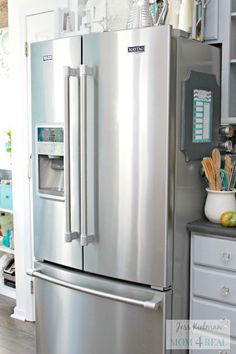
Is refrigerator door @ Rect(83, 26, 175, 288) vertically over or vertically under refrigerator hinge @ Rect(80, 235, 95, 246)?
over

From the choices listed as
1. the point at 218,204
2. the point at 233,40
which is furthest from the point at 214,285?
the point at 233,40

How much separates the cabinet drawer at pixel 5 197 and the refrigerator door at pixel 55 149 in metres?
1.28

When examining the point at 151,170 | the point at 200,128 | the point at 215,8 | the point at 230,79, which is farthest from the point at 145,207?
the point at 215,8

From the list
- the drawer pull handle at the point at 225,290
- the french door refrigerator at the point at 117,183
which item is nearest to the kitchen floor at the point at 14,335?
the french door refrigerator at the point at 117,183

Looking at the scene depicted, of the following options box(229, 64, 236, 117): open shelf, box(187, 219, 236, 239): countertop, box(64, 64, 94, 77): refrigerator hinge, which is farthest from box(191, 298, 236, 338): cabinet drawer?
box(64, 64, 94, 77): refrigerator hinge

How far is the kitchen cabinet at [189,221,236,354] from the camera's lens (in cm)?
215

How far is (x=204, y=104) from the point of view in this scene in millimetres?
2295

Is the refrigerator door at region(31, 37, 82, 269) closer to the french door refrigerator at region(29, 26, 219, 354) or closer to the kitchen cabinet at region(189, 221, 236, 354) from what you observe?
the french door refrigerator at region(29, 26, 219, 354)

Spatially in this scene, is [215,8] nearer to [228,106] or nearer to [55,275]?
[228,106]

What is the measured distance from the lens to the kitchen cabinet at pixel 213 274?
2.15 meters

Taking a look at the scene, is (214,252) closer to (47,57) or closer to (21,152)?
(47,57)

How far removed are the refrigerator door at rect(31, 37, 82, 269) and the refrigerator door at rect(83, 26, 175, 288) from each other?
3.3 inches

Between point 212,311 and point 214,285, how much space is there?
122 mm

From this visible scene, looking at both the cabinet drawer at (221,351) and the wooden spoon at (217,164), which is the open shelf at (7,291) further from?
the wooden spoon at (217,164)
